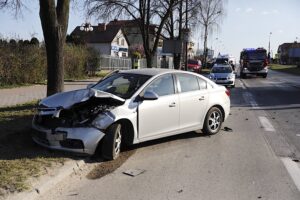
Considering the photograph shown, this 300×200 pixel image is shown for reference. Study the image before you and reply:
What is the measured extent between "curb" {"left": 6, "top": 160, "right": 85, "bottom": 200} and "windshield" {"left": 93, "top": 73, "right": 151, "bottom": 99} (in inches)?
71.6

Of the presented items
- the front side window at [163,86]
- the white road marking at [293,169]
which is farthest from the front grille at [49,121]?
the white road marking at [293,169]

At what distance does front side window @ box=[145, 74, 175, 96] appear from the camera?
8.75m

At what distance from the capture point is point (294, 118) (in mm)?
13453

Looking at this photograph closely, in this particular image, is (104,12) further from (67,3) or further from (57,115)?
(57,115)

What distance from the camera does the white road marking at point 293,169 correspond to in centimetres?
669

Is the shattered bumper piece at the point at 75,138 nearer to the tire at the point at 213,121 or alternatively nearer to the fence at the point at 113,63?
the tire at the point at 213,121

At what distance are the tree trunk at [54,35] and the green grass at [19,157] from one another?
2.08 meters

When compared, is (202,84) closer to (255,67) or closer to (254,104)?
(254,104)

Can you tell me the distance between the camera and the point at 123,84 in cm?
900

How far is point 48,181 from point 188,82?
173 inches

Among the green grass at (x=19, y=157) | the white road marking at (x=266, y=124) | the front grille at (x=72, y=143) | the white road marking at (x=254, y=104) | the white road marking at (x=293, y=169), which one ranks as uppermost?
the front grille at (x=72, y=143)

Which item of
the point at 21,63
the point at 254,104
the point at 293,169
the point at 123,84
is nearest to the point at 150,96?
the point at 123,84

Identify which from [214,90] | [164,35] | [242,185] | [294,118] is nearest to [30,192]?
[242,185]

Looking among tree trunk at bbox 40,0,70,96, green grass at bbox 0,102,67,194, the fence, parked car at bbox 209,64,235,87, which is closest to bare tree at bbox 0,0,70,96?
tree trunk at bbox 40,0,70,96
